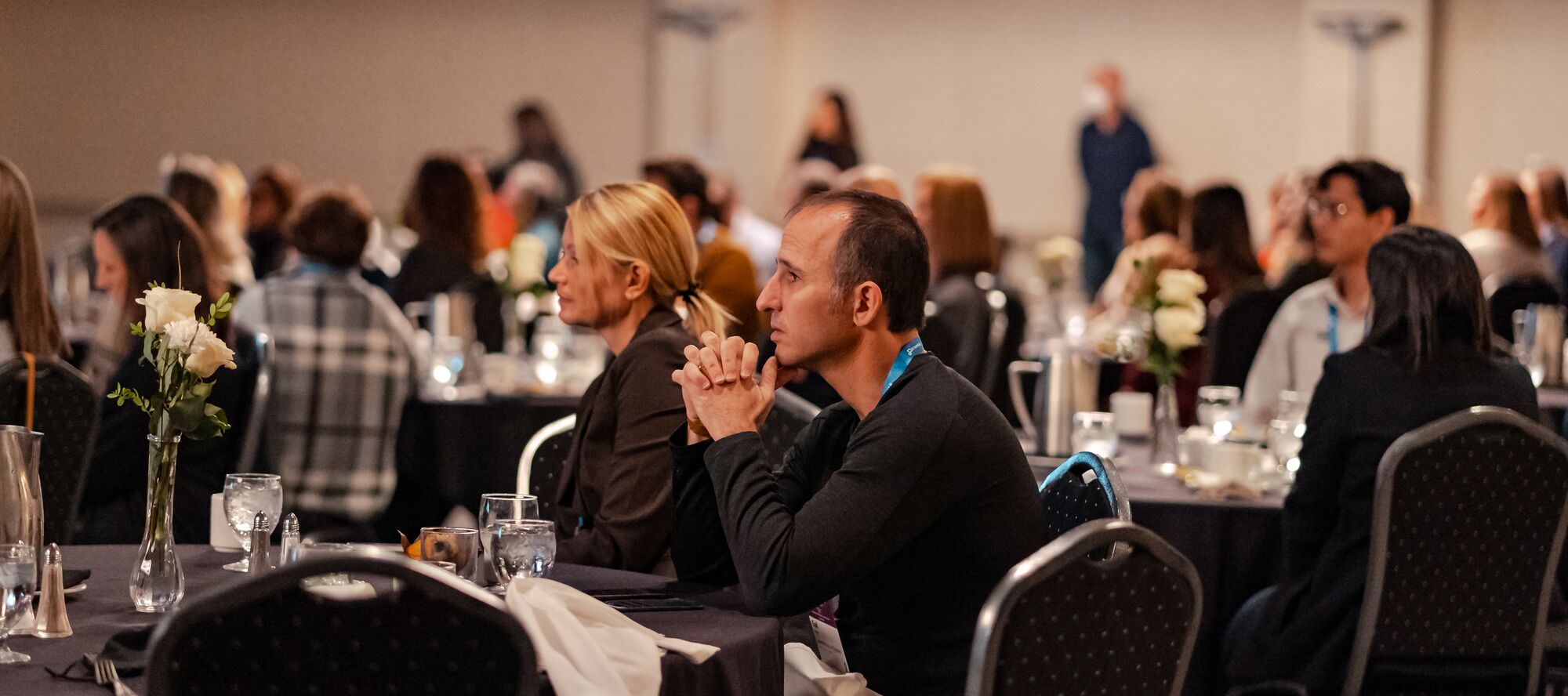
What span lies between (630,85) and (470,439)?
7420 millimetres

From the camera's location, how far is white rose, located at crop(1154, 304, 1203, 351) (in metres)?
4.11

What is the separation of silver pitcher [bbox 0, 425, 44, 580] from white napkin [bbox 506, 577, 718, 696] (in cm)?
66

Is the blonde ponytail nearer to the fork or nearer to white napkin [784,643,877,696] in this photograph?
white napkin [784,643,877,696]

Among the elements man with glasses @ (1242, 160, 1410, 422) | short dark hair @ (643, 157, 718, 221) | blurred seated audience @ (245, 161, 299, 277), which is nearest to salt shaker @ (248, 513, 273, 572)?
man with glasses @ (1242, 160, 1410, 422)

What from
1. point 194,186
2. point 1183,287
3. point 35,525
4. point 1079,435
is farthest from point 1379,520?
point 194,186

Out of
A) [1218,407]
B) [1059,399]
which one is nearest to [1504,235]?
[1218,407]

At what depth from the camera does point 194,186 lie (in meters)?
5.95

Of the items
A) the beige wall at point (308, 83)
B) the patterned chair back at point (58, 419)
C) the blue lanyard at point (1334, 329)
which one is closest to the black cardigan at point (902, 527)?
the patterned chair back at point (58, 419)

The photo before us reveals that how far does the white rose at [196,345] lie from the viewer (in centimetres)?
228

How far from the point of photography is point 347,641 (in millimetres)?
1668

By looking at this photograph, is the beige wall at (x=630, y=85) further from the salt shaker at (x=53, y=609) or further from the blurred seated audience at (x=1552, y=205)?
the salt shaker at (x=53, y=609)

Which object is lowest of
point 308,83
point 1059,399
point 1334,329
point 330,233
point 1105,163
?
point 1059,399

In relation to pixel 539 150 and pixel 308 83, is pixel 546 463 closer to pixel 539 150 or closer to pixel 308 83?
pixel 539 150

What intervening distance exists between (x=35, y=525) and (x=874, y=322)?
110 centimetres
